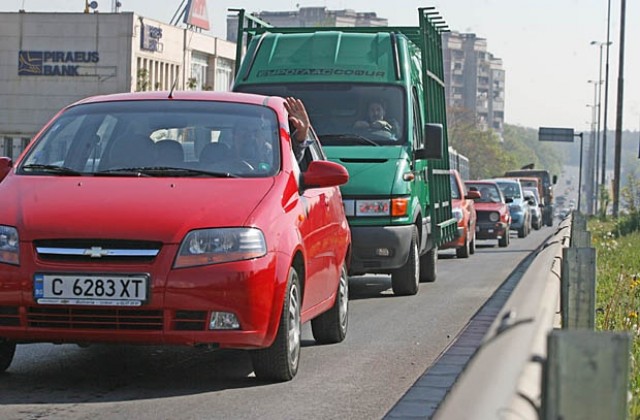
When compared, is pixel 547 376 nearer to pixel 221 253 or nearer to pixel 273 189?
pixel 221 253

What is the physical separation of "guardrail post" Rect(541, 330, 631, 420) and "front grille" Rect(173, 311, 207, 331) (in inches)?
182

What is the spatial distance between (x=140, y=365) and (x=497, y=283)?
32.1ft

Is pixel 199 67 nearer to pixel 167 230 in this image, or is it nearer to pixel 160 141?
pixel 160 141

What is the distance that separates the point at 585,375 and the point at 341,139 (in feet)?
37.1

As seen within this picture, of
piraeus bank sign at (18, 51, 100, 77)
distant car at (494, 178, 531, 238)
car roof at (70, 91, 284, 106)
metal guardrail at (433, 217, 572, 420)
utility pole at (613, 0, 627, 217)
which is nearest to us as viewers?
metal guardrail at (433, 217, 572, 420)

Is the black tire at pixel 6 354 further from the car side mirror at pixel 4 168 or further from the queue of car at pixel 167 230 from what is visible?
the car side mirror at pixel 4 168

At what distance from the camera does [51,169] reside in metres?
8.38

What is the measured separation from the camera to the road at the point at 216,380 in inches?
275

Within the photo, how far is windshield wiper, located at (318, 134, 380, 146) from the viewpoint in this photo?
14031 millimetres

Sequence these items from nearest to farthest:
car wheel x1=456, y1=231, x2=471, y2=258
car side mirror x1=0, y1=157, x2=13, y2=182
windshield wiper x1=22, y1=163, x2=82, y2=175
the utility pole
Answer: windshield wiper x1=22, y1=163, x2=82, y2=175
car side mirror x1=0, y1=157, x2=13, y2=182
car wheel x1=456, y1=231, x2=471, y2=258
the utility pole

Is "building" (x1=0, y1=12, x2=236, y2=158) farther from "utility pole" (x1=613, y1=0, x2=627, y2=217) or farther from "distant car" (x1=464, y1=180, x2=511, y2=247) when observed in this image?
"distant car" (x1=464, y1=180, x2=511, y2=247)

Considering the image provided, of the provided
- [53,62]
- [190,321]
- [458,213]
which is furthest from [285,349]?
[53,62]

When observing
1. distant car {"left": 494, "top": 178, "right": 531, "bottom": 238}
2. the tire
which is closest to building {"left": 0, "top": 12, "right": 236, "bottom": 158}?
distant car {"left": 494, "top": 178, "right": 531, "bottom": 238}

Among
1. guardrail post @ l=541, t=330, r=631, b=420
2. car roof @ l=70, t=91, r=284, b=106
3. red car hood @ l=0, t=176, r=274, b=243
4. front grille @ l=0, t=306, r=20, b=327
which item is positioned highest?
car roof @ l=70, t=91, r=284, b=106
